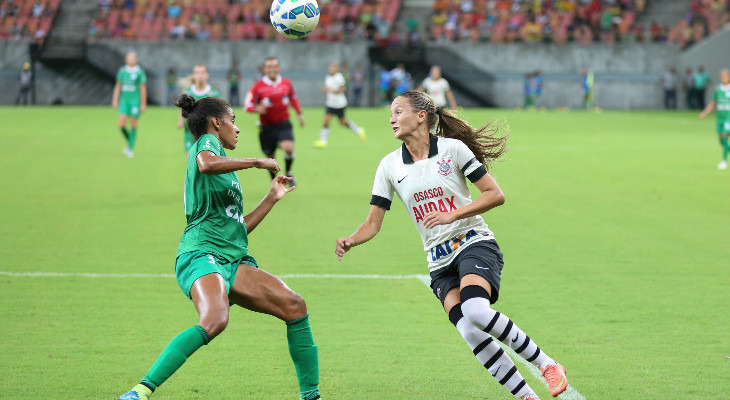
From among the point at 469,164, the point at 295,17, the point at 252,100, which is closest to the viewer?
the point at 469,164

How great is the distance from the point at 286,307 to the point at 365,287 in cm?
400

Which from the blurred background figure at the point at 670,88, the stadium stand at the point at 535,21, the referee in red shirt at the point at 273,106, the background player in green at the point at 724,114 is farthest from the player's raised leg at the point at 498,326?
the blurred background figure at the point at 670,88

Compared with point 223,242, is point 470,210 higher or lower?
higher

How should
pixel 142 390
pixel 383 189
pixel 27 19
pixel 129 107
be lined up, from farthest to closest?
pixel 27 19
pixel 129 107
pixel 383 189
pixel 142 390

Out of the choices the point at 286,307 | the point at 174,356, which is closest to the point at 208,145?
the point at 286,307

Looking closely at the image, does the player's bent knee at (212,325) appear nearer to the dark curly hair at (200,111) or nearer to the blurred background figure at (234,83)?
the dark curly hair at (200,111)

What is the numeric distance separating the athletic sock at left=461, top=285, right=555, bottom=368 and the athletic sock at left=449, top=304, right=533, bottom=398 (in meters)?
0.09

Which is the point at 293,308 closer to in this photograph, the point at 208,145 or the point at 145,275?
the point at 208,145

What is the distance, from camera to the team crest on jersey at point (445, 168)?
598 centimetres

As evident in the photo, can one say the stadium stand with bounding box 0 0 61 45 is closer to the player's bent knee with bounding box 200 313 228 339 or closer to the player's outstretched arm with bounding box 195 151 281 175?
the player's outstretched arm with bounding box 195 151 281 175

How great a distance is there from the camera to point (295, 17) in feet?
31.3

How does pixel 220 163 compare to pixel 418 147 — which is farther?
pixel 418 147

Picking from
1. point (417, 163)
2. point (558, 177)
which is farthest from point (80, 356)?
point (558, 177)

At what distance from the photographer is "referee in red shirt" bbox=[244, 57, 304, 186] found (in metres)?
16.0
